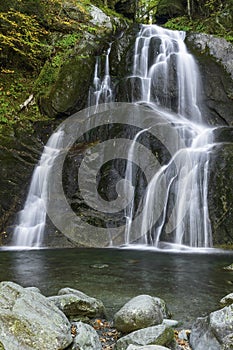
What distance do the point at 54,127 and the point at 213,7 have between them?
12043mm

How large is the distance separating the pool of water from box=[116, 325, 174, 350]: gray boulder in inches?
28.2

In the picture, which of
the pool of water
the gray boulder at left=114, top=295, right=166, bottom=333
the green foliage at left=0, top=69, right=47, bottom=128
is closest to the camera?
the gray boulder at left=114, top=295, right=166, bottom=333

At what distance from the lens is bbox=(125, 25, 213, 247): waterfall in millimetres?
9391

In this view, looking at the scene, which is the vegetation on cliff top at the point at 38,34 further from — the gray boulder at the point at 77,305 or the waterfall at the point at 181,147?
the gray boulder at the point at 77,305

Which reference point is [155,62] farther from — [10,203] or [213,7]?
[10,203]

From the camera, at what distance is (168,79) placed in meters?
14.5

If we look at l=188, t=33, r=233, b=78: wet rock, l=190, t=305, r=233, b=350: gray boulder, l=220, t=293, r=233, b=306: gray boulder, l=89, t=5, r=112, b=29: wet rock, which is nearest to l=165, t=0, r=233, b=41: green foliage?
l=188, t=33, r=233, b=78: wet rock

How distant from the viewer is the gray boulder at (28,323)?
122 inches

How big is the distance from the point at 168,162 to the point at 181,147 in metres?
0.99

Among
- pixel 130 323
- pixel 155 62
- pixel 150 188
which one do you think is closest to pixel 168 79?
pixel 155 62

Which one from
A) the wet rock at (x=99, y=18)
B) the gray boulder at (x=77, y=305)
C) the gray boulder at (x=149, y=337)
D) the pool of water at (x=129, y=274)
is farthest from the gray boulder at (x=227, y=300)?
the wet rock at (x=99, y=18)

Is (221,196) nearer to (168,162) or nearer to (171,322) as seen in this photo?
(168,162)

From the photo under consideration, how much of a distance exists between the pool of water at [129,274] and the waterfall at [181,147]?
3.84 feet

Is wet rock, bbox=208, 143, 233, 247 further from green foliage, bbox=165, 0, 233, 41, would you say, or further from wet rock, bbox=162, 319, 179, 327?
green foliage, bbox=165, 0, 233, 41
